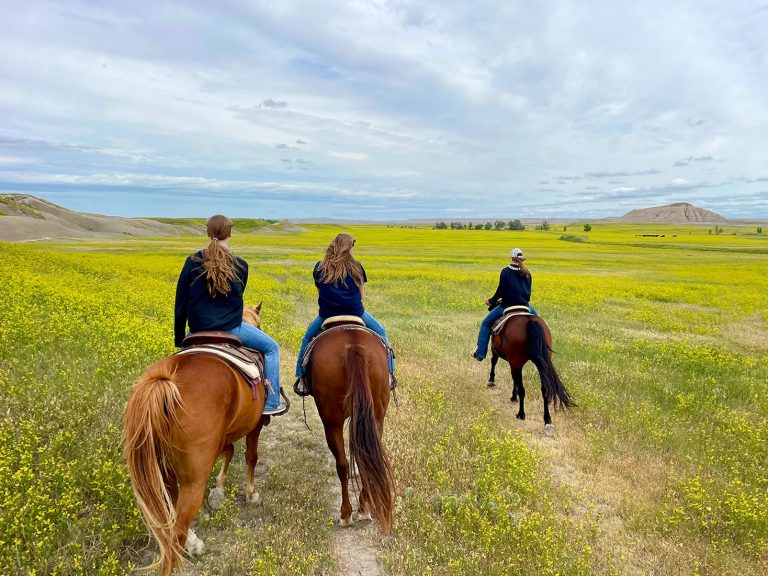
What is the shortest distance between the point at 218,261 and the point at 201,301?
55 cm

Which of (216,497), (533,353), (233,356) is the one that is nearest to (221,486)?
(216,497)

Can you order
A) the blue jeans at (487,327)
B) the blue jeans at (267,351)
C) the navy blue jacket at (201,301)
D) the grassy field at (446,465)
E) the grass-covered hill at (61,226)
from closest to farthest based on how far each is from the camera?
1. the grassy field at (446,465)
2. the navy blue jacket at (201,301)
3. the blue jeans at (267,351)
4. the blue jeans at (487,327)
5. the grass-covered hill at (61,226)

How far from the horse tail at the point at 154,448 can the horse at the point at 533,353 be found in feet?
20.6

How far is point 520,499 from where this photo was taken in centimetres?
525

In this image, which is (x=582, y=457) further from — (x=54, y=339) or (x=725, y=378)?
(x=54, y=339)

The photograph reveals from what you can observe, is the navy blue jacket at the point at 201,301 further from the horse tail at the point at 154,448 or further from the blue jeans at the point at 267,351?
the horse tail at the point at 154,448

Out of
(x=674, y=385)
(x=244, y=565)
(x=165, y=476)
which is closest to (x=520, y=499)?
(x=244, y=565)

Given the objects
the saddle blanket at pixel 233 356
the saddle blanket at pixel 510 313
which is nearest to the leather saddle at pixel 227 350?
the saddle blanket at pixel 233 356

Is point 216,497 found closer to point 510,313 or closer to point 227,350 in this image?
point 227,350

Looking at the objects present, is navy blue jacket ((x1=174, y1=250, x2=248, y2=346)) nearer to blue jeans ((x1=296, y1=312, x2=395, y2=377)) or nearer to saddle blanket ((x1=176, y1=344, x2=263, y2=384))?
saddle blanket ((x1=176, y1=344, x2=263, y2=384))

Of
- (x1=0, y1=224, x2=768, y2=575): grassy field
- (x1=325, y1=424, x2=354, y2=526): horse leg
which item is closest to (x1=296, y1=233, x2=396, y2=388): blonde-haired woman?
(x1=325, y1=424, x2=354, y2=526): horse leg

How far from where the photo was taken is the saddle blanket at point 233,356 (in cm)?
445

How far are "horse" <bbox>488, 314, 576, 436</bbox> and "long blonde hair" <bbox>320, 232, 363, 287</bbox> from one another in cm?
426

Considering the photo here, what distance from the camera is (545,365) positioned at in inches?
311
